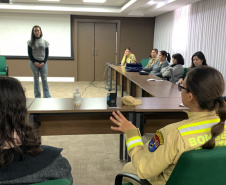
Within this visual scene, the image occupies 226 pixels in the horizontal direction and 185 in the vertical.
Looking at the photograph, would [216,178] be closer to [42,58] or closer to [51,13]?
[42,58]

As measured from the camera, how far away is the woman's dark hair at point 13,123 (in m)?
0.86

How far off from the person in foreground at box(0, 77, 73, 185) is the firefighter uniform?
341 millimetres

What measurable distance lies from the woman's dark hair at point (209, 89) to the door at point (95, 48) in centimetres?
772

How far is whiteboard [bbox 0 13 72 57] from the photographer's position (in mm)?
7906

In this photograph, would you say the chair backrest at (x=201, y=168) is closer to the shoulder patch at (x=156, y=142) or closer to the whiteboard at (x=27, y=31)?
the shoulder patch at (x=156, y=142)

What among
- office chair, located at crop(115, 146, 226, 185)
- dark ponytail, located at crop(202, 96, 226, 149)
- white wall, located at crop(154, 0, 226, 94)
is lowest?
office chair, located at crop(115, 146, 226, 185)

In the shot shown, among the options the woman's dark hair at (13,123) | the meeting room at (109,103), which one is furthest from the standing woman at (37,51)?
the woman's dark hair at (13,123)

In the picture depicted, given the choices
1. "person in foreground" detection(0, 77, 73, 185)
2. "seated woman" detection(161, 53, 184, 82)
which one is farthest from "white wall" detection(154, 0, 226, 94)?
"person in foreground" detection(0, 77, 73, 185)

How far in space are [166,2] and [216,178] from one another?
5.71 metres

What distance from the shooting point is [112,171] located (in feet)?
8.11

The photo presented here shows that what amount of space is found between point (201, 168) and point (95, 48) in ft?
26.3

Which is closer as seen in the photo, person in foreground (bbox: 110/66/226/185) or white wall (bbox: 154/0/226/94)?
person in foreground (bbox: 110/66/226/185)

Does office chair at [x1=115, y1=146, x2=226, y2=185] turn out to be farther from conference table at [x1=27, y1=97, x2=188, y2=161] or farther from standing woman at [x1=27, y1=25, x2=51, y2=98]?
standing woman at [x1=27, y1=25, x2=51, y2=98]

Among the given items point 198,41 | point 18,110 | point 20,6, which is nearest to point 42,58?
point 20,6
